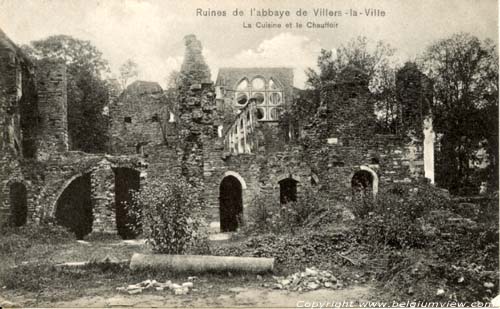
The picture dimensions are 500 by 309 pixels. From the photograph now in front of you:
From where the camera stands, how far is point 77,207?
1934cm

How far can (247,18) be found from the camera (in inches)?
419

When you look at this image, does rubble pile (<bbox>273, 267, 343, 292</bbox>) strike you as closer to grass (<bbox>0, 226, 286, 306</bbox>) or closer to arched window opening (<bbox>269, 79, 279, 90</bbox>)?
grass (<bbox>0, 226, 286, 306</bbox>)

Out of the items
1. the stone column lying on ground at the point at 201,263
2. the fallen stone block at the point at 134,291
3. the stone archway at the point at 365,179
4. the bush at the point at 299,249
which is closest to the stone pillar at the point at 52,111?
the stone column lying on ground at the point at 201,263

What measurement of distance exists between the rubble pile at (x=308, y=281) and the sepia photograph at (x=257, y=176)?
5 cm

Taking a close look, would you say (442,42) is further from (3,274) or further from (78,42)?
(78,42)

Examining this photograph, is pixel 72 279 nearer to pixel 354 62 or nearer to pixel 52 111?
pixel 52 111

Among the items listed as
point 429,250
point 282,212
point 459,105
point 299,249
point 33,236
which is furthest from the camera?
point 459,105

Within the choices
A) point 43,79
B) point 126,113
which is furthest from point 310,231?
point 126,113

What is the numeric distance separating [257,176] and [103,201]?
6130mm

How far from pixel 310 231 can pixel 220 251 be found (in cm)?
284

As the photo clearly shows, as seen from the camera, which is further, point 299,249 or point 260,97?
point 260,97

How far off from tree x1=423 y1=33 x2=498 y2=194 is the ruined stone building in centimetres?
118

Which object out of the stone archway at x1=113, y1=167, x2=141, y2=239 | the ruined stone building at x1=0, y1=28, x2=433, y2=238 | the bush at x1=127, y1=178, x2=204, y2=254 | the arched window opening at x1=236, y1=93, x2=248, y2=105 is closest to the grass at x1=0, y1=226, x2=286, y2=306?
the bush at x1=127, y1=178, x2=204, y2=254

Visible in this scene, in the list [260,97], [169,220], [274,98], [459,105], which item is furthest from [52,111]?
[274,98]
